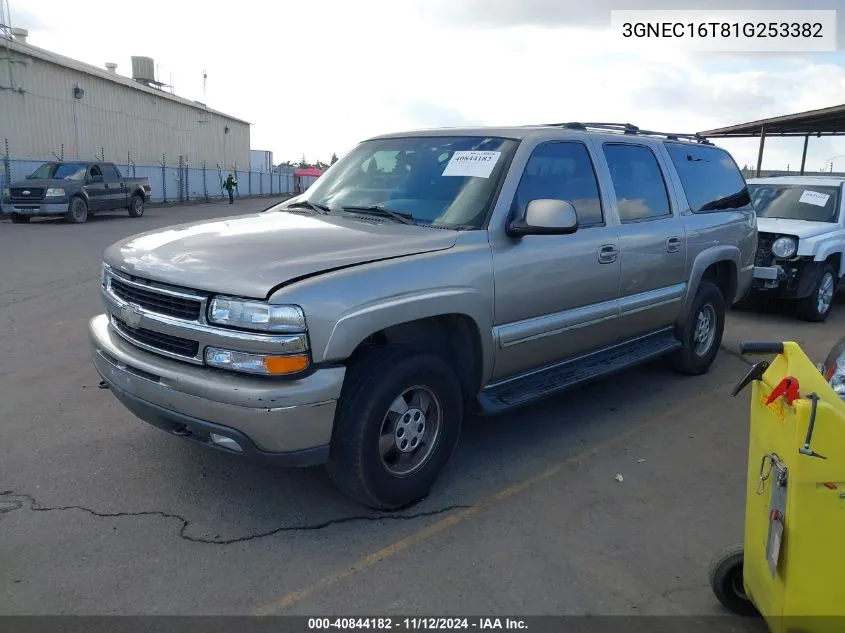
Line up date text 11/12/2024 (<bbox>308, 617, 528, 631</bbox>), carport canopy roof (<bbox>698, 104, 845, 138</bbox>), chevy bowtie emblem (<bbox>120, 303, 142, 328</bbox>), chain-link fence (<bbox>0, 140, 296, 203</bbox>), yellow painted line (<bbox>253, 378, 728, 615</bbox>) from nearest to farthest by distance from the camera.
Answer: date text 11/12/2024 (<bbox>308, 617, 528, 631</bbox>) < yellow painted line (<bbox>253, 378, 728, 615</bbox>) < chevy bowtie emblem (<bbox>120, 303, 142, 328</bbox>) < carport canopy roof (<bbox>698, 104, 845, 138</bbox>) < chain-link fence (<bbox>0, 140, 296, 203</bbox>)

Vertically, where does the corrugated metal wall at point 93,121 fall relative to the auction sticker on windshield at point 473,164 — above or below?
above

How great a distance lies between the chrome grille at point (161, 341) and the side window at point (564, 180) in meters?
2.00

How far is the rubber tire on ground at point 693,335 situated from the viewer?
19.2ft

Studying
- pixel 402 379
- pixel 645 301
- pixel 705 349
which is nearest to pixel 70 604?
pixel 402 379

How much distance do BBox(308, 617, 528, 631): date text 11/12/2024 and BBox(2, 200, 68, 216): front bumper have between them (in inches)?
777

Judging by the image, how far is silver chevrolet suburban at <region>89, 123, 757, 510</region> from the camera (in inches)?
122

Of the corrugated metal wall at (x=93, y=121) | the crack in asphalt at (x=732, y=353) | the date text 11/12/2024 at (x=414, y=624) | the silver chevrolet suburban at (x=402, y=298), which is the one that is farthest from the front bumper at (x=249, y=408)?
the corrugated metal wall at (x=93, y=121)

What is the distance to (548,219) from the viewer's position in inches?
151

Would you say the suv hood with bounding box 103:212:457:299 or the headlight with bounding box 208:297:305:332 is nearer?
the headlight with bounding box 208:297:305:332

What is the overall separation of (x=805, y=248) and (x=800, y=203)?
4.50ft

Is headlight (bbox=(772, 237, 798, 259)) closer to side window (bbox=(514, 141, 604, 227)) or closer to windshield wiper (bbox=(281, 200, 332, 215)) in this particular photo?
side window (bbox=(514, 141, 604, 227))

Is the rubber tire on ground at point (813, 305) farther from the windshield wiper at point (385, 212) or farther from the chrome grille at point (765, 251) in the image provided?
the windshield wiper at point (385, 212)

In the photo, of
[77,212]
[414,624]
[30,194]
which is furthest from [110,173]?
[414,624]

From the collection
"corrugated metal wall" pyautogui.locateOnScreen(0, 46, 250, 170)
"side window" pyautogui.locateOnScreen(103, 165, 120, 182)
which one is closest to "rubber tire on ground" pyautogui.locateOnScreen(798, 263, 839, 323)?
"side window" pyautogui.locateOnScreen(103, 165, 120, 182)
